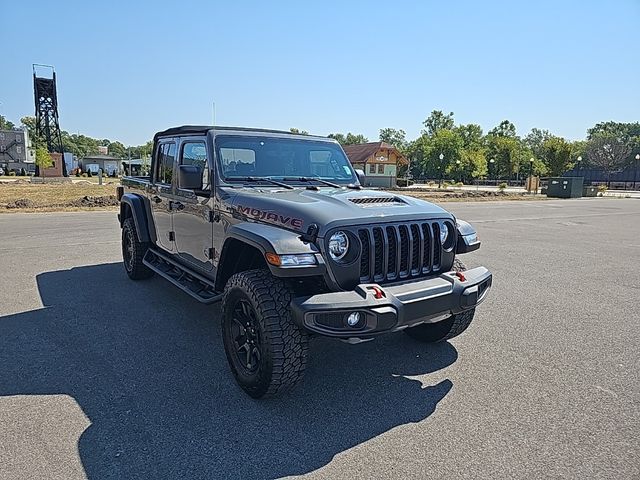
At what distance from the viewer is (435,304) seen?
3.22 m

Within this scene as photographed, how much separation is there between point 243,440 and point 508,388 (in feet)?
6.59

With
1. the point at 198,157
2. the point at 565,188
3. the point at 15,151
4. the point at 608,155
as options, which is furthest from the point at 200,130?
the point at 15,151

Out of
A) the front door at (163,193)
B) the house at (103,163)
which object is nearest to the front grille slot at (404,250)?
the front door at (163,193)

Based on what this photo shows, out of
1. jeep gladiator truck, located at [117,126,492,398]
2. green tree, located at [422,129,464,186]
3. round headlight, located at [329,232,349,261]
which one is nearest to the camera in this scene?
jeep gladiator truck, located at [117,126,492,398]

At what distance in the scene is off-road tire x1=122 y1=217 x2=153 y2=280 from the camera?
247 inches

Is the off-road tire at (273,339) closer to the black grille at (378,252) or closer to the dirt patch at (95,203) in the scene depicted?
the black grille at (378,252)

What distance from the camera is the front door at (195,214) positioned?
4367 mm

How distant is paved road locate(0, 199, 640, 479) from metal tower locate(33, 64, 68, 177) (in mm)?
54445

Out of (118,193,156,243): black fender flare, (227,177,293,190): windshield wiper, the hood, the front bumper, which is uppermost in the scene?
(227,177,293,190): windshield wiper

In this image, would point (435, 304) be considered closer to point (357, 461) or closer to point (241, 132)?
point (357, 461)

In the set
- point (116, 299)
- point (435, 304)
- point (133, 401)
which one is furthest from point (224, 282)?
point (116, 299)

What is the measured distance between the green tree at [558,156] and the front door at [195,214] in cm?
6632

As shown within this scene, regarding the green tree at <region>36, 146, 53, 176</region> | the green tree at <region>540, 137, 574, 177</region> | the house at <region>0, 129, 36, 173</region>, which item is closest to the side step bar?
the green tree at <region>36, 146, 53, 176</region>

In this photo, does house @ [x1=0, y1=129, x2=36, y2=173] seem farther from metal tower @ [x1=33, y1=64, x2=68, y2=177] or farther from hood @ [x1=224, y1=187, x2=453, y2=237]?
hood @ [x1=224, y1=187, x2=453, y2=237]
